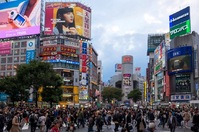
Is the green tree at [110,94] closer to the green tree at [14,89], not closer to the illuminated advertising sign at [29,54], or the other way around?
the illuminated advertising sign at [29,54]

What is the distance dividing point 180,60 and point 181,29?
346 inches

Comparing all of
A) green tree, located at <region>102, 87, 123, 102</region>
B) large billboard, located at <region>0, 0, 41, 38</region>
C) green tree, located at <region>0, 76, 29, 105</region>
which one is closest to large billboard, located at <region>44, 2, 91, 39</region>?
large billboard, located at <region>0, 0, 41, 38</region>

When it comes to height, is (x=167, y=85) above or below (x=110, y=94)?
above

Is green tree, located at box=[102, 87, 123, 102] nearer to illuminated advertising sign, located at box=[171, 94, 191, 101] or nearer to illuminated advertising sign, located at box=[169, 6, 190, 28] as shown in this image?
illuminated advertising sign, located at box=[171, 94, 191, 101]

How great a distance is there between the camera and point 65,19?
102 m

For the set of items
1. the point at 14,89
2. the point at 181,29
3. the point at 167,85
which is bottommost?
the point at 14,89

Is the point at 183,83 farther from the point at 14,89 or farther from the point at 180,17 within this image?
the point at 14,89

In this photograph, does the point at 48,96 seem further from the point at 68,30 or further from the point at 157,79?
the point at 157,79

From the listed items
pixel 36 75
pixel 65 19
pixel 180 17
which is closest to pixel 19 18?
pixel 65 19

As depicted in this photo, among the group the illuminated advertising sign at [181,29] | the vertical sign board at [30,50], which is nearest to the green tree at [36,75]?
the vertical sign board at [30,50]

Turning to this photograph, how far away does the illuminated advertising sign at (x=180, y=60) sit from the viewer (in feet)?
282

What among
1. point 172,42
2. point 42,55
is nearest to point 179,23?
point 172,42

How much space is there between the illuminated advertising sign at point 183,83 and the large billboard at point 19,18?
43.0m

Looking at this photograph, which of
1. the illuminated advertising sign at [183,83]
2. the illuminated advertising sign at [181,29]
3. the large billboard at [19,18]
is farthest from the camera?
the large billboard at [19,18]
